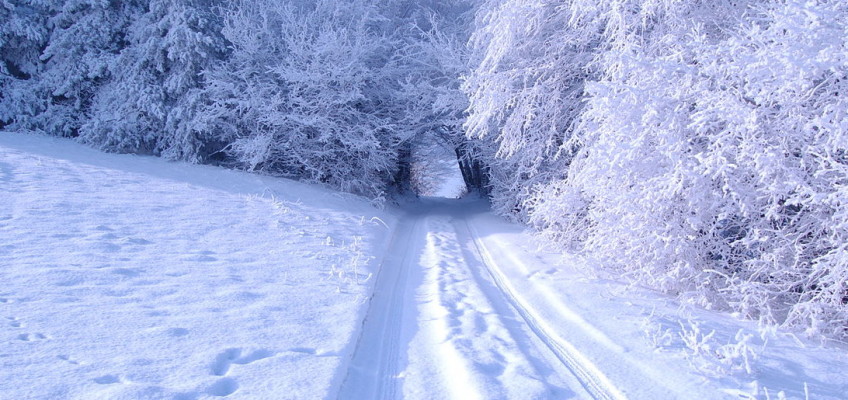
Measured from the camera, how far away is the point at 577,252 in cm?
788

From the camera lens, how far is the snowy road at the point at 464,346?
12.0ft

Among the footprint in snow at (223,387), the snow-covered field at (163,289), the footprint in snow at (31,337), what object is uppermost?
the snow-covered field at (163,289)

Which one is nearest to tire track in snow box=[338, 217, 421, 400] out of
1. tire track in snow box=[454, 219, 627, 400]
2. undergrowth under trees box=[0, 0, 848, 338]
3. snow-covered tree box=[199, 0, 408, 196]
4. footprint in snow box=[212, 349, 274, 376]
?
footprint in snow box=[212, 349, 274, 376]

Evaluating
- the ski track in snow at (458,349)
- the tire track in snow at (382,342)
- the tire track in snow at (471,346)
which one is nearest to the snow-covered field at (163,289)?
the tire track in snow at (382,342)

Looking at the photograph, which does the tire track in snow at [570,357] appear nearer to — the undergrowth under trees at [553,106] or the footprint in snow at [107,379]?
the undergrowth under trees at [553,106]

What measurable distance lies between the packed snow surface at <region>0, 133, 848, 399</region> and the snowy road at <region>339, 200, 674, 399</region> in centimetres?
2

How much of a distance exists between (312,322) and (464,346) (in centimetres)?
141

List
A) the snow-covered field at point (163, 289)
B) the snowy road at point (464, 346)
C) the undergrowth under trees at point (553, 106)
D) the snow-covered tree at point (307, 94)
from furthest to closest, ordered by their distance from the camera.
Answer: the snow-covered tree at point (307, 94) → the undergrowth under trees at point (553, 106) → the snowy road at point (464, 346) → the snow-covered field at point (163, 289)

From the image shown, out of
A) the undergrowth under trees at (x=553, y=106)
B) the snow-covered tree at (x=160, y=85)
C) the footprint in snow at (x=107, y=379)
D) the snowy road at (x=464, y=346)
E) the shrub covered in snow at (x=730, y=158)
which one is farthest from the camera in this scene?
the snow-covered tree at (x=160, y=85)

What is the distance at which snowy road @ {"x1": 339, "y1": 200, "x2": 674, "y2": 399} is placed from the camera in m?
3.67

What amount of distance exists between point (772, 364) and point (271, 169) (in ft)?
39.3

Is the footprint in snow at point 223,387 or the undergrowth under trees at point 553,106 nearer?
the footprint in snow at point 223,387

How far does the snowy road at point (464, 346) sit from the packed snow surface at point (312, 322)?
2 cm

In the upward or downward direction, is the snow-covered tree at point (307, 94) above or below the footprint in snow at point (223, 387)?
above
